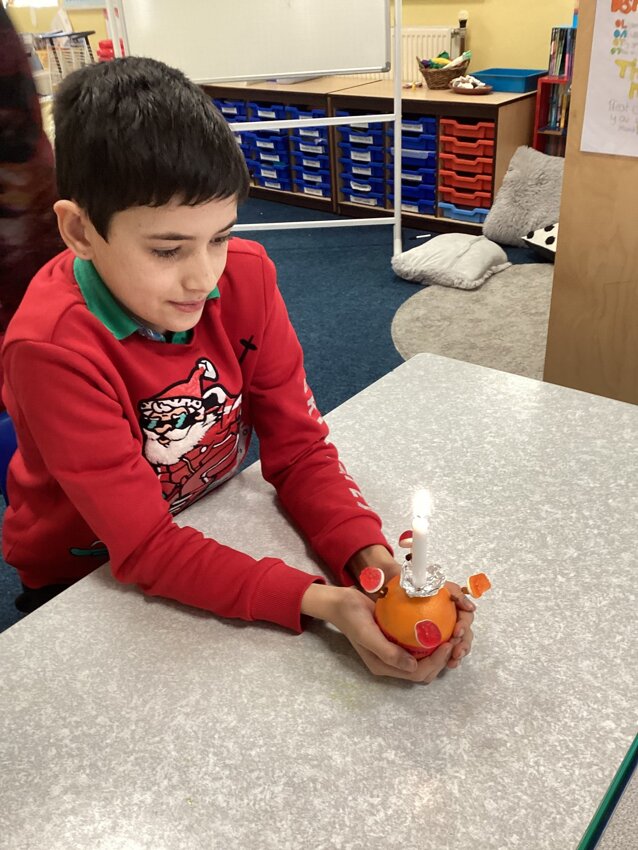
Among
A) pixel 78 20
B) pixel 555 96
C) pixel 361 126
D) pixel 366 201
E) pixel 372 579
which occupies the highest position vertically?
pixel 78 20

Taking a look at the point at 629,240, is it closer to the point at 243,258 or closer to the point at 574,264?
the point at 574,264

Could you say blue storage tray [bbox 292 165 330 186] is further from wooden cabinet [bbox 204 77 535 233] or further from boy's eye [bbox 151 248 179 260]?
boy's eye [bbox 151 248 179 260]

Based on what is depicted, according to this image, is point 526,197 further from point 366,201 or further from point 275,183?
point 275,183

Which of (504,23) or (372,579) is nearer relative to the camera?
(372,579)

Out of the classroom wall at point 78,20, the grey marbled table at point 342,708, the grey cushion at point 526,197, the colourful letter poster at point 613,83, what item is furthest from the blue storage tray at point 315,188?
the grey marbled table at point 342,708

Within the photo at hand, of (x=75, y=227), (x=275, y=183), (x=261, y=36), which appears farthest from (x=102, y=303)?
(x=275, y=183)

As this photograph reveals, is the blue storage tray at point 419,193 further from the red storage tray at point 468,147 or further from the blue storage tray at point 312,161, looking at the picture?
the blue storage tray at point 312,161

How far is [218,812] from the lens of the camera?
522 mm

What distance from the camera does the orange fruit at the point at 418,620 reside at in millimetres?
592

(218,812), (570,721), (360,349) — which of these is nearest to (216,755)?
(218,812)

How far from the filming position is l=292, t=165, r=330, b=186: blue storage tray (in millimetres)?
4090

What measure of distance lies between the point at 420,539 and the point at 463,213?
336cm

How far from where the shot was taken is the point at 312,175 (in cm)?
413

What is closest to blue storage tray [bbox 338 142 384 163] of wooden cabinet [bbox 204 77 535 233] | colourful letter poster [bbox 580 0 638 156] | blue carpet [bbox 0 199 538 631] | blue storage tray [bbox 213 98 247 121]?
wooden cabinet [bbox 204 77 535 233]
